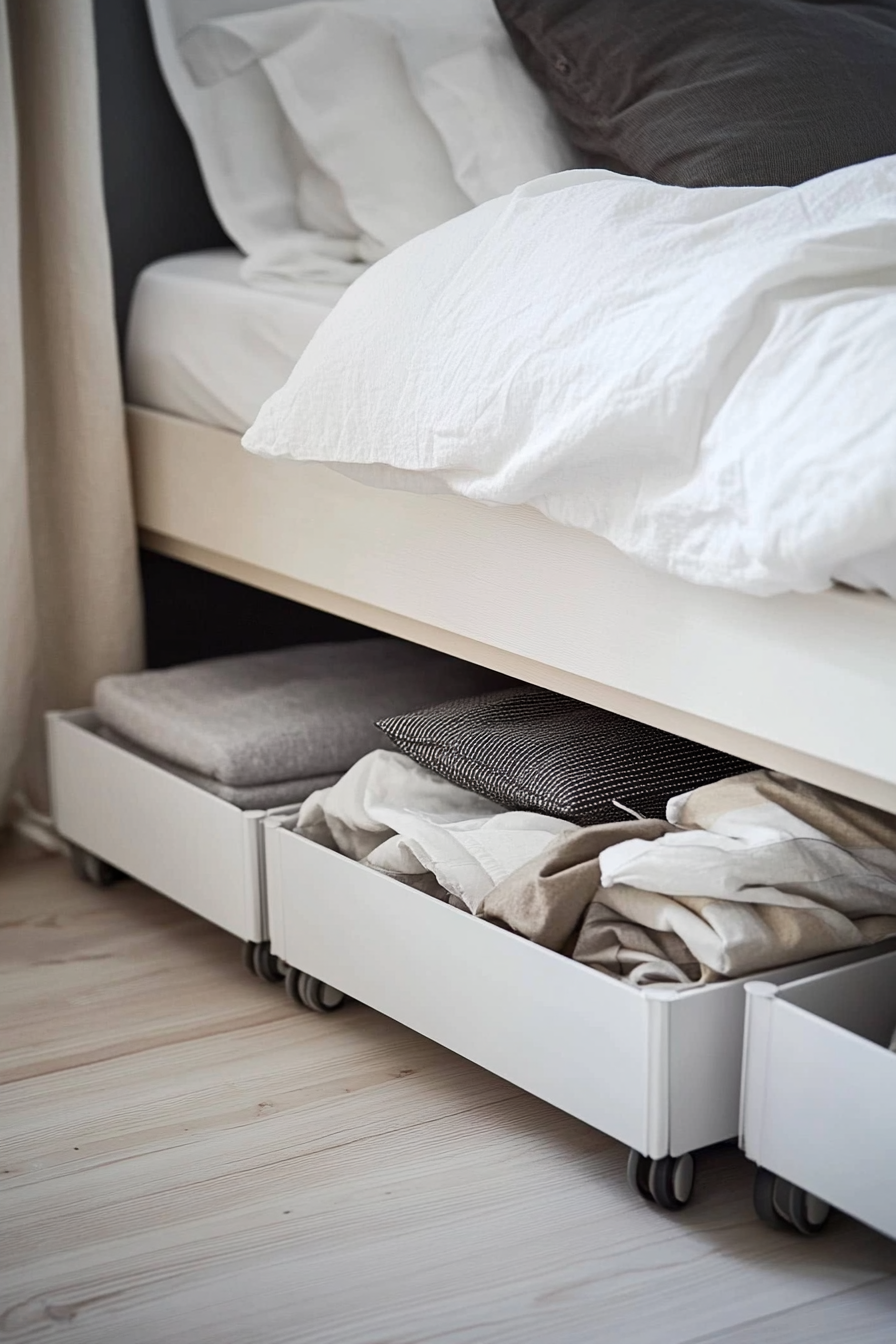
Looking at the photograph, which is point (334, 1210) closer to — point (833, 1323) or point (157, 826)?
point (833, 1323)

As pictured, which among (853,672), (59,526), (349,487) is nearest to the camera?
(853,672)

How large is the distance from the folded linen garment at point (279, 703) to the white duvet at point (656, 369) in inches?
14.9

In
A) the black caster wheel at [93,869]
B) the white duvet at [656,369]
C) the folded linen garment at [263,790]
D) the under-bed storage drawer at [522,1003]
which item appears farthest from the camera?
the black caster wheel at [93,869]

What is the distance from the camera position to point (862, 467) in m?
1.02

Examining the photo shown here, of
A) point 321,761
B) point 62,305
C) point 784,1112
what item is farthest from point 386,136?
point 784,1112

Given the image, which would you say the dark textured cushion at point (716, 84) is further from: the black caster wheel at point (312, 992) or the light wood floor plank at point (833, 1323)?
the light wood floor plank at point (833, 1323)

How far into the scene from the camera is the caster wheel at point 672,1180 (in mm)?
1220

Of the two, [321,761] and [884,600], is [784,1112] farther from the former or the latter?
[321,761]

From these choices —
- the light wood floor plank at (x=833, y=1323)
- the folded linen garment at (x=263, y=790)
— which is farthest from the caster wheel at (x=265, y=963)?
the light wood floor plank at (x=833, y=1323)

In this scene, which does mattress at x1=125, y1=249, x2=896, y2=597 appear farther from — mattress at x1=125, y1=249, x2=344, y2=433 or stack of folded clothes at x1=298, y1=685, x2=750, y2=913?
stack of folded clothes at x1=298, y1=685, x2=750, y2=913

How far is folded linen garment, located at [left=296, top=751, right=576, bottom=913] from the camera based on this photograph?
1.36 metres

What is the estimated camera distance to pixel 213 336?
6.11 ft

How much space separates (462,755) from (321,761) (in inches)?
11.5

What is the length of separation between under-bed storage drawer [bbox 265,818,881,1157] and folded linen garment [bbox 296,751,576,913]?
31 mm
